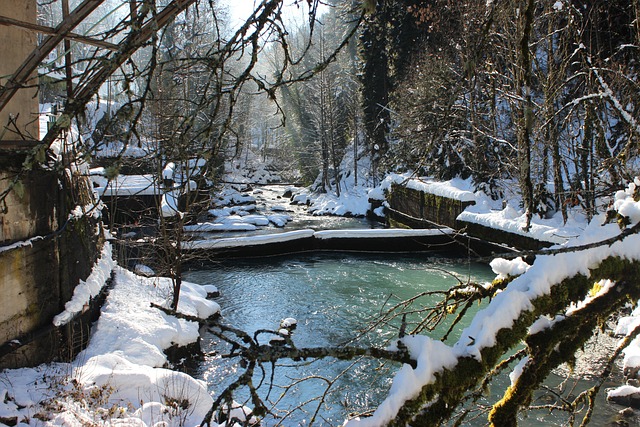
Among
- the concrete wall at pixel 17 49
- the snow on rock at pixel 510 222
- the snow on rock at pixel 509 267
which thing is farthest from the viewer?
the snow on rock at pixel 510 222

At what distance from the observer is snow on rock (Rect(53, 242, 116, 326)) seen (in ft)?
23.1

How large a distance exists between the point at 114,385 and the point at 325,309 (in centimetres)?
651

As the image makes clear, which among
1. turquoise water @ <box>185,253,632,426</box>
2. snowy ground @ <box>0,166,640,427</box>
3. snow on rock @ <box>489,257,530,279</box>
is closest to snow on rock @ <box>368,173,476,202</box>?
turquoise water @ <box>185,253,632,426</box>

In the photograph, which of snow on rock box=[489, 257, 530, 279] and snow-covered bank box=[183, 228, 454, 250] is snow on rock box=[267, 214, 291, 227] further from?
snow on rock box=[489, 257, 530, 279]

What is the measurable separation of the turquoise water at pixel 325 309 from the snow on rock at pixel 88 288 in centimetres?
237

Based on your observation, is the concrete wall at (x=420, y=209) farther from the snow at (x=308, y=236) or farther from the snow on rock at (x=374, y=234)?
the snow at (x=308, y=236)

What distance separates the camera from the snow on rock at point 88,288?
704cm

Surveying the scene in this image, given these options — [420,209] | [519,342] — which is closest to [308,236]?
[420,209]

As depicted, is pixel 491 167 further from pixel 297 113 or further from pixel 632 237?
pixel 297 113

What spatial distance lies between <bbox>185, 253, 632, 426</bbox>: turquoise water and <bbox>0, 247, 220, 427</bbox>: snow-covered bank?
3.52 feet

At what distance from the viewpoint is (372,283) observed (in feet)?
48.3

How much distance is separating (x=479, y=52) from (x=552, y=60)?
12330mm

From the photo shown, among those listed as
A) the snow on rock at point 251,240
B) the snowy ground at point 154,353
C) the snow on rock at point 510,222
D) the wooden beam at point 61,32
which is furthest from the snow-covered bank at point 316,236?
Answer: the wooden beam at point 61,32

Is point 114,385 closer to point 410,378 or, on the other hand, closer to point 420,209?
point 410,378
